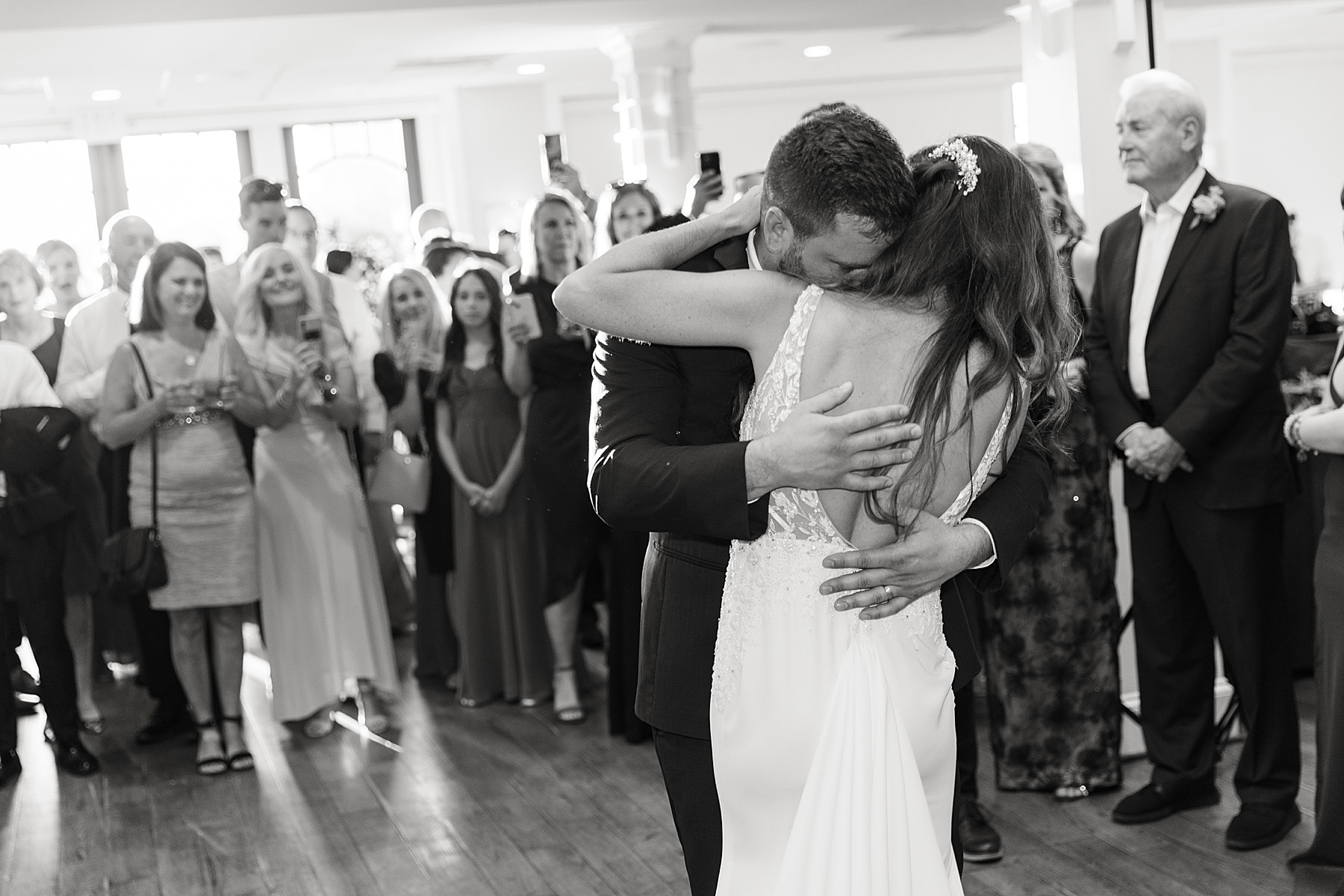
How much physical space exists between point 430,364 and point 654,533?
3421 millimetres

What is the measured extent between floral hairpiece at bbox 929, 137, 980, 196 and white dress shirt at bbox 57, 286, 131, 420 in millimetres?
3923

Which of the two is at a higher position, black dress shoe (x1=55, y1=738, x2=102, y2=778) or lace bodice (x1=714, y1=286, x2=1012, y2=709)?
→ lace bodice (x1=714, y1=286, x2=1012, y2=709)

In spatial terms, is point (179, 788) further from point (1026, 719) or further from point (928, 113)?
point (928, 113)

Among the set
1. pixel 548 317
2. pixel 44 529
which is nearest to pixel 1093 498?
pixel 548 317

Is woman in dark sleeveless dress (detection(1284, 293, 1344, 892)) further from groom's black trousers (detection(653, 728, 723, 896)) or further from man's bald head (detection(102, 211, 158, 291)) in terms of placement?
man's bald head (detection(102, 211, 158, 291))

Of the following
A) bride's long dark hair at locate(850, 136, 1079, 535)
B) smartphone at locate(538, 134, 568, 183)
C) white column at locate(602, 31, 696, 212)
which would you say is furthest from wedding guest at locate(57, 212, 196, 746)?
white column at locate(602, 31, 696, 212)

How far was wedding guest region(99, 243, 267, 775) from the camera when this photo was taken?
14.8 ft

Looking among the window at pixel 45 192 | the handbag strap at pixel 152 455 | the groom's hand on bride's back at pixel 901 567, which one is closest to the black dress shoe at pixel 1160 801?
the groom's hand on bride's back at pixel 901 567

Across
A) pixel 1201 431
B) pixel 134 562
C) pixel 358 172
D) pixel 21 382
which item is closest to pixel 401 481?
pixel 134 562

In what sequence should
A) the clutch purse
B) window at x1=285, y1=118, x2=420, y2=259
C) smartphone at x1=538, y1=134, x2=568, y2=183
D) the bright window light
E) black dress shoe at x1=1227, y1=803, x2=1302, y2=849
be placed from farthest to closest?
the bright window light, window at x1=285, y1=118, x2=420, y2=259, smartphone at x1=538, y1=134, x2=568, y2=183, the clutch purse, black dress shoe at x1=1227, y1=803, x2=1302, y2=849

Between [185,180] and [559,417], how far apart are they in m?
10.8

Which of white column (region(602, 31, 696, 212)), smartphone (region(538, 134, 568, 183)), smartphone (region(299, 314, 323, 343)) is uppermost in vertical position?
white column (region(602, 31, 696, 212))

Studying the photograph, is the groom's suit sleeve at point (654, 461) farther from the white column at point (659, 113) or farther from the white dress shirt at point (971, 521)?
the white column at point (659, 113)

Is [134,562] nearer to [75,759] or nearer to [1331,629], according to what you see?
[75,759]
